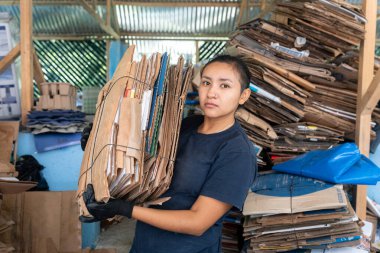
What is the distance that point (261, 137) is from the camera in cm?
343

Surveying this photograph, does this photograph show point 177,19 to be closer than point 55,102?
No

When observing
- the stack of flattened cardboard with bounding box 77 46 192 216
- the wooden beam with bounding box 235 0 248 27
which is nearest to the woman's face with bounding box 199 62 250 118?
the stack of flattened cardboard with bounding box 77 46 192 216

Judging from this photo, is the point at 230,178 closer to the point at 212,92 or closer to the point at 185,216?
the point at 185,216

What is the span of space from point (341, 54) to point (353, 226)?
1.82 meters

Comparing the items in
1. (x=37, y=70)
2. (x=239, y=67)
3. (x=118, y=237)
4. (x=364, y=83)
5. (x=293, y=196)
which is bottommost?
(x=118, y=237)

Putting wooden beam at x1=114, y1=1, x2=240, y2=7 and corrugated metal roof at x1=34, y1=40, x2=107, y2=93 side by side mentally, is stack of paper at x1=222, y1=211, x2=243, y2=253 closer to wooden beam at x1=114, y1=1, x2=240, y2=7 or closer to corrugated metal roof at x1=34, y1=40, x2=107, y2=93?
wooden beam at x1=114, y1=1, x2=240, y2=7

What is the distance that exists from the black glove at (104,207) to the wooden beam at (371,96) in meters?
2.38

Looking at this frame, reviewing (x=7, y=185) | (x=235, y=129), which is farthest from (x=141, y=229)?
(x=7, y=185)

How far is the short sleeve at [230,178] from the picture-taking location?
1.46m

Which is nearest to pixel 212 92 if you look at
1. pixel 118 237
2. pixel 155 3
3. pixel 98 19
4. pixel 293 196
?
pixel 293 196

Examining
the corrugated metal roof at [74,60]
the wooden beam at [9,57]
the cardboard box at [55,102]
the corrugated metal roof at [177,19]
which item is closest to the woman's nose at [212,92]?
the cardboard box at [55,102]

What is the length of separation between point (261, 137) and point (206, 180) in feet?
6.41

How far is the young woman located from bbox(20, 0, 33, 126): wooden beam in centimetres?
285

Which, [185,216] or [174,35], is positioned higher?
[174,35]
